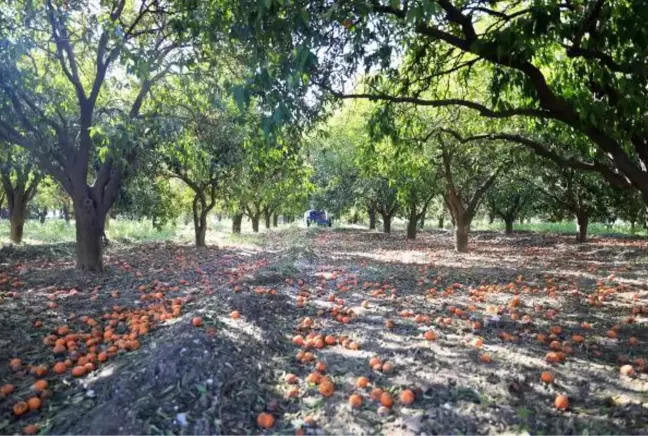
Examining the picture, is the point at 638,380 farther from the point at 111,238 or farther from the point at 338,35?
the point at 111,238

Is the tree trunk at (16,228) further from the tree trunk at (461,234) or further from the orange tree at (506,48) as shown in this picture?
the tree trunk at (461,234)

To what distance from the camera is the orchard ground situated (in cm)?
300

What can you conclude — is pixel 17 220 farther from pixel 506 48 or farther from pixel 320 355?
pixel 506 48

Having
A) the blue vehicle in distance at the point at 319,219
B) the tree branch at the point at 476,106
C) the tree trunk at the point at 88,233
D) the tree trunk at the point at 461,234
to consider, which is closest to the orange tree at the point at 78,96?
the tree trunk at the point at 88,233

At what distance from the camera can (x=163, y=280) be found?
28.0ft

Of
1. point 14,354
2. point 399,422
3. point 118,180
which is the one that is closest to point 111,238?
point 118,180

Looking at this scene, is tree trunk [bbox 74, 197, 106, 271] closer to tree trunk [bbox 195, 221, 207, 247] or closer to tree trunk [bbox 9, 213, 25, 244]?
tree trunk [bbox 195, 221, 207, 247]

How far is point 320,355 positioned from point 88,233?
680 centimetres

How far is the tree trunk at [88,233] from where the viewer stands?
8695 millimetres

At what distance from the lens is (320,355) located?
166 inches

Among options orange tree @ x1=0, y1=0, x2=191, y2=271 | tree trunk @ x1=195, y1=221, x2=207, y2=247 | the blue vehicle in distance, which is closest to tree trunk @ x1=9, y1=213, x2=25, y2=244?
tree trunk @ x1=195, y1=221, x2=207, y2=247

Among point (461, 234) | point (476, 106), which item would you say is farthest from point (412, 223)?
point (476, 106)

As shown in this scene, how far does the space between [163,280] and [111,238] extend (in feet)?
38.9

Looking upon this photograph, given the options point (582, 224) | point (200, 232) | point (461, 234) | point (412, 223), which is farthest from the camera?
point (412, 223)
